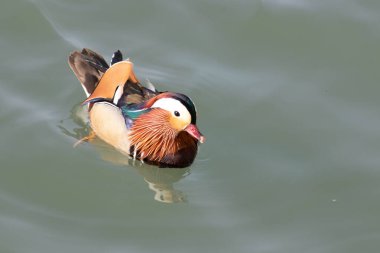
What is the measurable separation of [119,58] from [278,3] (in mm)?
2363

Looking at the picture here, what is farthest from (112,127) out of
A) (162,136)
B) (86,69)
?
(86,69)

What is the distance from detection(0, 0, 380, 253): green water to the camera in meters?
7.27

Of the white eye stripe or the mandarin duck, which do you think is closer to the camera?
the white eye stripe

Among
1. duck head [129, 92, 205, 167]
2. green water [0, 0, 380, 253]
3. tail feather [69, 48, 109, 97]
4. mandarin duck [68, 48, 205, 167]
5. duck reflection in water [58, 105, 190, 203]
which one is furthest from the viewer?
tail feather [69, 48, 109, 97]

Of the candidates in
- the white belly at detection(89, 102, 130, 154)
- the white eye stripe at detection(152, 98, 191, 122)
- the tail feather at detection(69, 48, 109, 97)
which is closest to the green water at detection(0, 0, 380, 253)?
the white belly at detection(89, 102, 130, 154)

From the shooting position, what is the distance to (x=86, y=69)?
855cm

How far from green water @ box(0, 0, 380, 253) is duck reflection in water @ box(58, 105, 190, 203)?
19 millimetres

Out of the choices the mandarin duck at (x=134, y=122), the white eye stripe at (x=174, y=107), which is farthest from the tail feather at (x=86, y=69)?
the white eye stripe at (x=174, y=107)

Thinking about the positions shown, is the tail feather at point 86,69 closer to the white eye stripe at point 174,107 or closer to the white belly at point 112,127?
the white belly at point 112,127

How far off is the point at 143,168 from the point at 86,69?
107 centimetres

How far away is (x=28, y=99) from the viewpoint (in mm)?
8609

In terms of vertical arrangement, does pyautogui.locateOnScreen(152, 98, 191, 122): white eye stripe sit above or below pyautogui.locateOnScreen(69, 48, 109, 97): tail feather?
below

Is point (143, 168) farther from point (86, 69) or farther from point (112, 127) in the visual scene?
point (86, 69)

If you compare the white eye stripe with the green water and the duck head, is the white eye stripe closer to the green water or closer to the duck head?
the duck head
